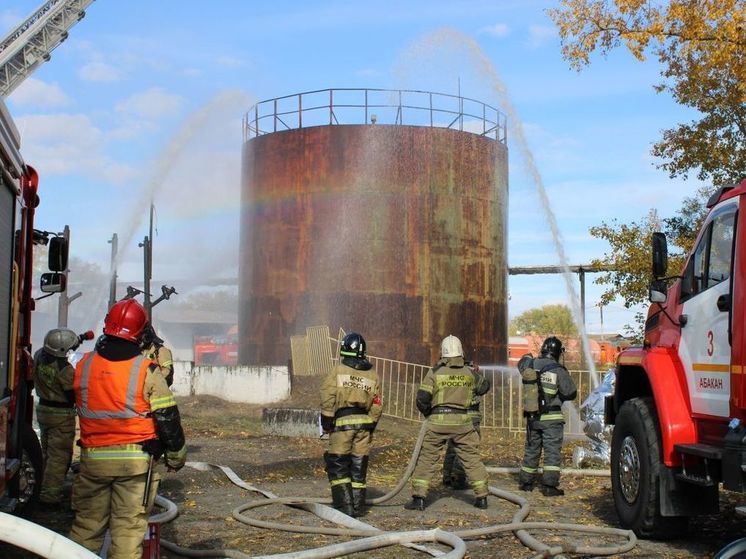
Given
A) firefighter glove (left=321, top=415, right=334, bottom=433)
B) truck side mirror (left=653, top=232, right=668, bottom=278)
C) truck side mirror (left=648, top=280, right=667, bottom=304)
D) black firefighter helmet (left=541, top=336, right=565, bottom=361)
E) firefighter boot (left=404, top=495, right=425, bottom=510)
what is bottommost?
firefighter boot (left=404, top=495, right=425, bottom=510)

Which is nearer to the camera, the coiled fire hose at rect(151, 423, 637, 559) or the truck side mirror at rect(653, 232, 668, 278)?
the coiled fire hose at rect(151, 423, 637, 559)

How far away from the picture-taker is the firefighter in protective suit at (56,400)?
320 inches

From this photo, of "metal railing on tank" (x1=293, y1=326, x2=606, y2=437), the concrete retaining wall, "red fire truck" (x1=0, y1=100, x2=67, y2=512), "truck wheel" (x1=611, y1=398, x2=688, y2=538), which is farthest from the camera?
the concrete retaining wall

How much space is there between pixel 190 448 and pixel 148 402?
886 cm

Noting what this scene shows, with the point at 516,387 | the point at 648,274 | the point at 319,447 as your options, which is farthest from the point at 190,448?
the point at 648,274

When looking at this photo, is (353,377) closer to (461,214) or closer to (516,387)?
(516,387)

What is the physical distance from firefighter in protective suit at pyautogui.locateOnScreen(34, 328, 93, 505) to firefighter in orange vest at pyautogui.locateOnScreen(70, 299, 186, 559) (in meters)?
3.48

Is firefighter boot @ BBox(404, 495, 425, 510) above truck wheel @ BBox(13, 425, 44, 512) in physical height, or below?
below

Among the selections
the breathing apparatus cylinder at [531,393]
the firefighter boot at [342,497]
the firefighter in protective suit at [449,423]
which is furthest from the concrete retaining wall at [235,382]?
the firefighter boot at [342,497]

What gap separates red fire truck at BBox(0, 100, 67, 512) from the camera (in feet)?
19.8

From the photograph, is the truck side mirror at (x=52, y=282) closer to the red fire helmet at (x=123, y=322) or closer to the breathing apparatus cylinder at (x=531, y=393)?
the red fire helmet at (x=123, y=322)

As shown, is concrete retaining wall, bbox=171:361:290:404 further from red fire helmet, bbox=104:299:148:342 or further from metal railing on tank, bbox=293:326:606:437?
red fire helmet, bbox=104:299:148:342

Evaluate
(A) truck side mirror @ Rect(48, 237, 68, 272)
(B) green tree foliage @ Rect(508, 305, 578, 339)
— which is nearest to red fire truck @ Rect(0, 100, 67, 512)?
(A) truck side mirror @ Rect(48, 237, 68, 272)

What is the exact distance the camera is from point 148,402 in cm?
480
